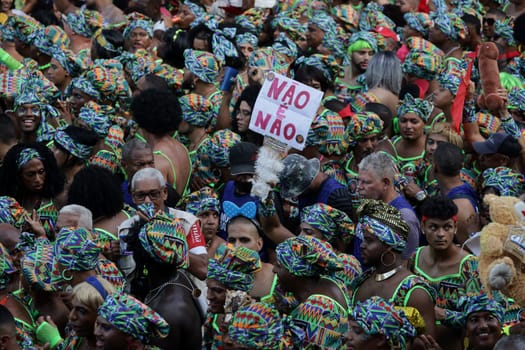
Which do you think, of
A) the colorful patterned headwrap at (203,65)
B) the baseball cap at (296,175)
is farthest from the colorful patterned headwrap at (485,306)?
the colorful patterned headwrap at (203,65)

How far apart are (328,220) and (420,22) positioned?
18.3 ft

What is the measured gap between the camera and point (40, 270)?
809cm

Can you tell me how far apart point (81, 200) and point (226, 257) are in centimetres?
170

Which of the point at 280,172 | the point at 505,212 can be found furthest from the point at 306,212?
the point at 505,212

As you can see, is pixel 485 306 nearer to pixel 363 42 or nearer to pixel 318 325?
pixel 318 325

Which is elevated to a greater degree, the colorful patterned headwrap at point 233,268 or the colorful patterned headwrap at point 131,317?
the colorful patterned headwrap at point 131,317

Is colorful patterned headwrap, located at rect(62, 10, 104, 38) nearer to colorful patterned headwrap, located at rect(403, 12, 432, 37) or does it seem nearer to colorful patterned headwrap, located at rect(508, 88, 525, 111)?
colorful patterned headwrap, located at rect(403, 12, 432, 37)

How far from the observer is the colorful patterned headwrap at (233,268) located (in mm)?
7672

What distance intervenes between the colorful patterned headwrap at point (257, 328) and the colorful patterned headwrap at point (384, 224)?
A: 1.34 meters

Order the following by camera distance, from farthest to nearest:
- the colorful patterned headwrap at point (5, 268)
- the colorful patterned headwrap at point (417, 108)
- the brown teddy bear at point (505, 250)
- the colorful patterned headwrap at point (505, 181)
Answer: the colorful patterned headwrap at point (417, 108), the colorful patterned headwrap at point (505, 181), the colorful patterned headwrap at point (5, 268), the brown teddy bear at point (505, 250)

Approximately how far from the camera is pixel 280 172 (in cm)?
925

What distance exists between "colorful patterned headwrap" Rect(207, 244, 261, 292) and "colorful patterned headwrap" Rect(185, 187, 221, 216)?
67.6 inches

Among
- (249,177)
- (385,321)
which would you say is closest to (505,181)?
(249,177)

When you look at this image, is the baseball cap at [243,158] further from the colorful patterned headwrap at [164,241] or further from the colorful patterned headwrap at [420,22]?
the colorful patterned headwrap at [420,22]
